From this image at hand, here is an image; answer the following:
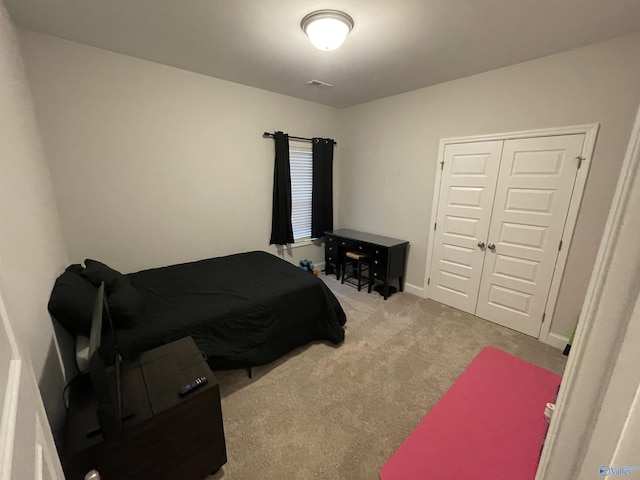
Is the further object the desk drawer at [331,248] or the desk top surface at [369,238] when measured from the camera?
the desk drawer at [331,248]

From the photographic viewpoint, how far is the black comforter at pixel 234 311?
6.26 ft

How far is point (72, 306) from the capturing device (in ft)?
5.17

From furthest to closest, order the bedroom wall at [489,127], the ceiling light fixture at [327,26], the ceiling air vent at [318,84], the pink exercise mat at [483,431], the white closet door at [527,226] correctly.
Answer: the ceiling air vent at [318,84] < the white closet door at [527,226] < the bedroom wall at [489,127] < the ceiling light fixture at [327,26] < the pink exercise mat at [483,431]

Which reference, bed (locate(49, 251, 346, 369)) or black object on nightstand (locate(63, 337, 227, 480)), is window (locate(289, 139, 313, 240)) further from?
black object on nightstand (locate(63, 337, 227, 480))

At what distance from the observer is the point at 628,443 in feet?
1.16

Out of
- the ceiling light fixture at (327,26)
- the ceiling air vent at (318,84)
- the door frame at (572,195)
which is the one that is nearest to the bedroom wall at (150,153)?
the ceiling air vent at (318,84)

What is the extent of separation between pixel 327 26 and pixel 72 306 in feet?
8.14

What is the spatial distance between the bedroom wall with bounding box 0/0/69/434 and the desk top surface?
313 centimetres

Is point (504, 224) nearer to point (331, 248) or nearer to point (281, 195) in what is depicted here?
point (331, 248)

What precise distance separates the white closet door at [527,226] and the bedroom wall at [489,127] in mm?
146

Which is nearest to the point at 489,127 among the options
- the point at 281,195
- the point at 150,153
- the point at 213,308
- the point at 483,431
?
the point at 281,195

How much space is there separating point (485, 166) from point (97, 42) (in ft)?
12.7

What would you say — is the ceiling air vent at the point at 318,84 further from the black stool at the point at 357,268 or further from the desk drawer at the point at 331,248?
the black stool at the point at 357,268

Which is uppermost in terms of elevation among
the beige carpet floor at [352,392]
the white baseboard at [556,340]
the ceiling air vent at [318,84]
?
the ceiling air vent at [318,84]
